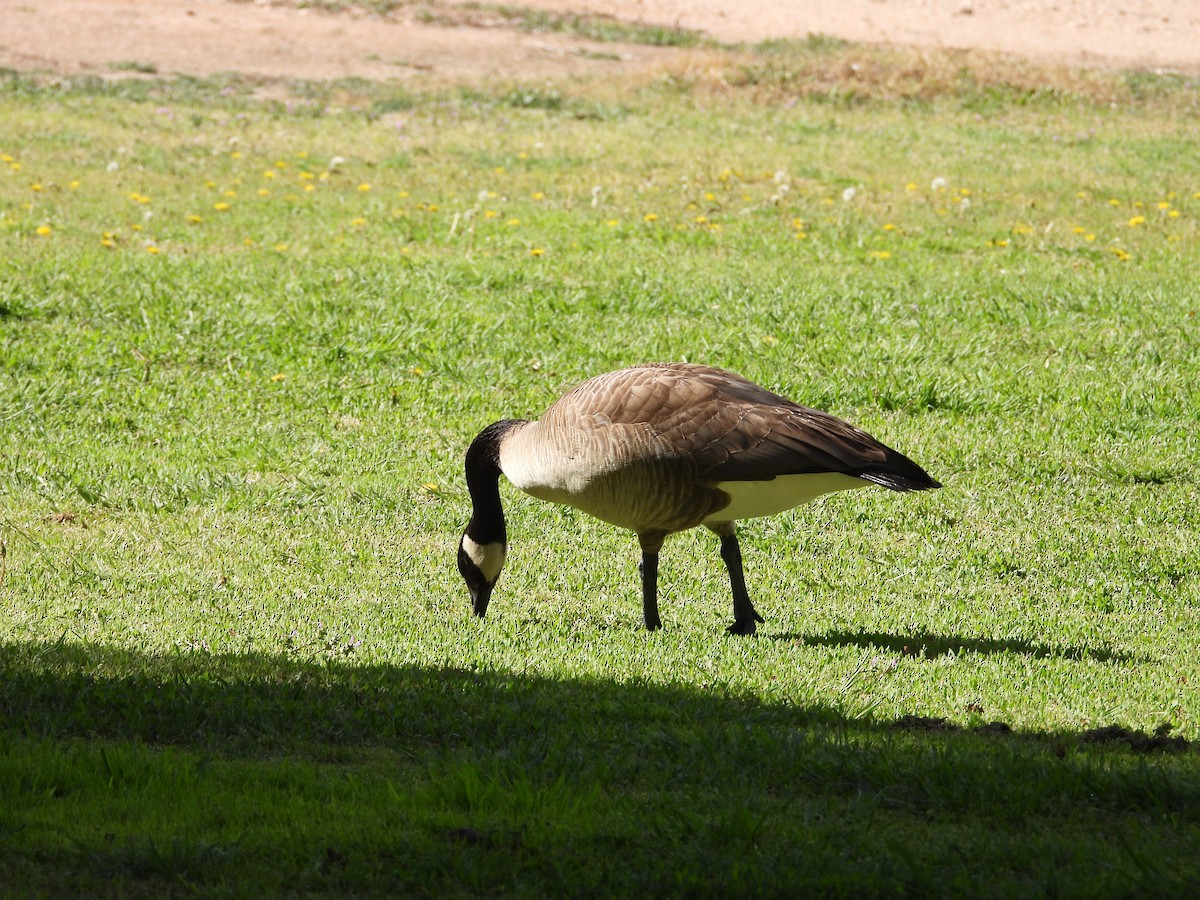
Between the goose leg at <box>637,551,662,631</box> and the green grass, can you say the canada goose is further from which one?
the green grass

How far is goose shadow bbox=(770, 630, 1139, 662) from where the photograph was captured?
5.81 m

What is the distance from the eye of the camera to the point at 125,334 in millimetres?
10000

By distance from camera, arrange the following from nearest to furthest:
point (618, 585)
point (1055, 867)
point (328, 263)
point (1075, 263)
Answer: point (1055, 867)
point (618, 585)
point (328, 263)
point (1075, 263)

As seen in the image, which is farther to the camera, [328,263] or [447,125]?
[447,125]

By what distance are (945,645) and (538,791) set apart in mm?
2655

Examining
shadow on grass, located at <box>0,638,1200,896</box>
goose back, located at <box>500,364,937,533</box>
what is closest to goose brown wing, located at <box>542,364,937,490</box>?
goose back, located at <box>500,364,937,533</box>

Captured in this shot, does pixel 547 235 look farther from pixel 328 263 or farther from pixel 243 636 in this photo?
pixel 243 636

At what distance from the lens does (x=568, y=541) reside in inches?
296

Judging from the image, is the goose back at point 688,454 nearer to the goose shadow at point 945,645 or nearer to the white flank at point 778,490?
the white flank at point 778,490

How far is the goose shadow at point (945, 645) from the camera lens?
5809 millimetres

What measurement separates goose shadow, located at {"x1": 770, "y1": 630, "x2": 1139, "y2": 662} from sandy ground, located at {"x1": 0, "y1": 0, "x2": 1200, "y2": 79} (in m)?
19.4

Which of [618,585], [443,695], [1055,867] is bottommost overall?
[618,585]

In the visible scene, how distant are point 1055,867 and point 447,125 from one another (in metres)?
17.1

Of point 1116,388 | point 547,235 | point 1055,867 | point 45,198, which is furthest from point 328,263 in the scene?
point 1055,867
